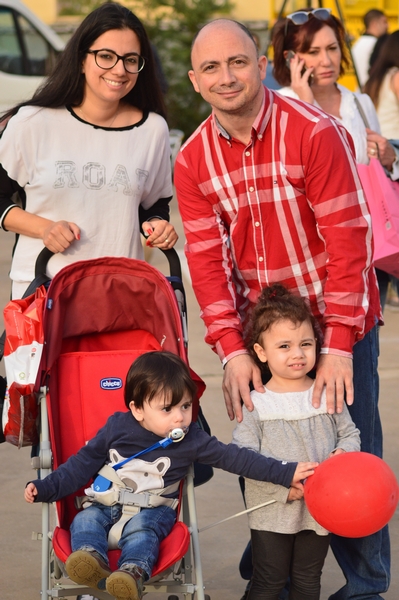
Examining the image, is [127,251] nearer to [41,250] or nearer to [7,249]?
[41,250]

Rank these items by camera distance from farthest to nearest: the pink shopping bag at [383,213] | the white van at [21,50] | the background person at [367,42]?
the white van at [21,50] → the background person at [367,42] → the pink shopping bag at [383,213]

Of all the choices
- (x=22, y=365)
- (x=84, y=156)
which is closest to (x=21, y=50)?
(x=84, y=156)

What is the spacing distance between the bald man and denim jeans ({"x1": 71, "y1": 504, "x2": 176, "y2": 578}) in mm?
441

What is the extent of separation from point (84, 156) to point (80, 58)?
388 millimetres

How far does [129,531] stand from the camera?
3146 millimetres

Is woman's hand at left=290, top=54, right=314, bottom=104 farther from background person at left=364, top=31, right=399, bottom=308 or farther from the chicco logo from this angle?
the chicco logo

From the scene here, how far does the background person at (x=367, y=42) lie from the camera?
429 inches

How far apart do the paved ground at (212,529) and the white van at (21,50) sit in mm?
7860

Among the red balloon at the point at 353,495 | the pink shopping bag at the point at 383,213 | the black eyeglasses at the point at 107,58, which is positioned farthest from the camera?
the pink shopping bag at the point at 383,213

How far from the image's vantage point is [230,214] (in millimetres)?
3416

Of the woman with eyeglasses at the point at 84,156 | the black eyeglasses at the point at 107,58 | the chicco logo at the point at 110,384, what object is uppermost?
the black eyeglasses at the point at 107,58

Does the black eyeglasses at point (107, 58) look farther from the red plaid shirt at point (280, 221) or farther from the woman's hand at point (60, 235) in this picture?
the woman's hand at point (60, 235)

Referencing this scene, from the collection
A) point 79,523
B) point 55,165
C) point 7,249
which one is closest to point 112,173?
point 55,165

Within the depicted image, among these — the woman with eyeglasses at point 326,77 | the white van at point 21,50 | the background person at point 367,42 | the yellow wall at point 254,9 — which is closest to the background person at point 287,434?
the woman with eyeglasses at point 326,77
